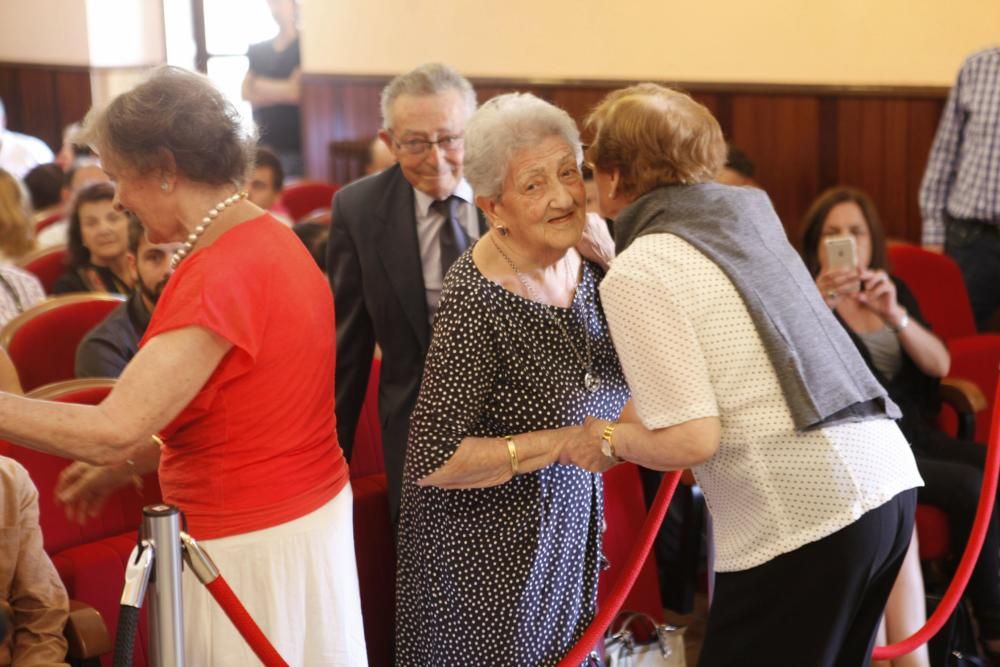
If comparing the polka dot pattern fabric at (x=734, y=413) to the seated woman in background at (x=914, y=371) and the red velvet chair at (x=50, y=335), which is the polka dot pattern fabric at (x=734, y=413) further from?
the red velvet chair at (x=50, y=335)

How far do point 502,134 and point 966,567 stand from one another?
1.74 metres

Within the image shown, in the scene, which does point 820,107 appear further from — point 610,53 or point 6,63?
point 6,63

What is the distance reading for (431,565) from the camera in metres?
2.46

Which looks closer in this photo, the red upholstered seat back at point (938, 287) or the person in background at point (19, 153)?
the red upholstered seat back at point (938, 287)

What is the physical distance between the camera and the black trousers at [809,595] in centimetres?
225

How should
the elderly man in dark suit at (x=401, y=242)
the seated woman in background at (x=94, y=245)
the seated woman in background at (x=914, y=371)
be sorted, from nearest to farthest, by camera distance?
the elderly man in dark suit at (x=401, y=242) → the seated woman in background at (x=914, y=371) → the seated woman in background at (x=94, y=245)

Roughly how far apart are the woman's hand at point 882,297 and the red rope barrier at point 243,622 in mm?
2488

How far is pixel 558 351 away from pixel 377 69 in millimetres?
7233

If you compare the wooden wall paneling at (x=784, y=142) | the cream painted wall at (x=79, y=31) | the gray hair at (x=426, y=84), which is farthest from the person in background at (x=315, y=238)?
the cream painted wall at (x=79, y=31)

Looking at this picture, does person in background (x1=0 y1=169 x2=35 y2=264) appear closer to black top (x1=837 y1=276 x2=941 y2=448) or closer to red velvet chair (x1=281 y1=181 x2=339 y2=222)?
red velvet chair (x1=281 y1=181 x2=339 y2=222)

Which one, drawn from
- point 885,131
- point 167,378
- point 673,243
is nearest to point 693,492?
point 673,243

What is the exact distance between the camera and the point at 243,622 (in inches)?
80.3

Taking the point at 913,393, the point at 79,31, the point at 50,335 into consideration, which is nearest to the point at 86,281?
the point at 50,335

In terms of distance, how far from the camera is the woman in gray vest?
7.02 feet
